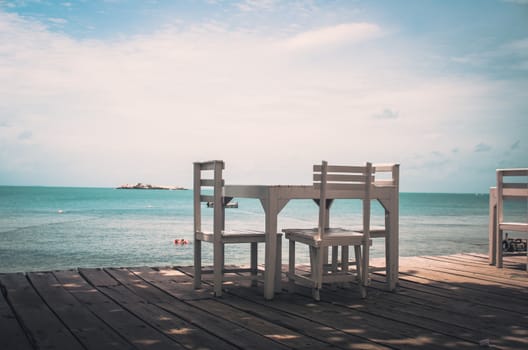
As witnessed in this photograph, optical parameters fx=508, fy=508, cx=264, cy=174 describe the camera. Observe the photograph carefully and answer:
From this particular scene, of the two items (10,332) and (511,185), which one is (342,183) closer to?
(10,332)

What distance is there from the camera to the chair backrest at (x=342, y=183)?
4324 mm

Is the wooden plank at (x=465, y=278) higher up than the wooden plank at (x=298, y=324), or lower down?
lower down

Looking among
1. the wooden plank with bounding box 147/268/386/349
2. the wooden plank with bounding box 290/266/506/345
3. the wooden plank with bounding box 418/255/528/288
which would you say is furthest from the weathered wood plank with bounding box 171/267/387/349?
the wooden plank with bounding box 418/255/528/288

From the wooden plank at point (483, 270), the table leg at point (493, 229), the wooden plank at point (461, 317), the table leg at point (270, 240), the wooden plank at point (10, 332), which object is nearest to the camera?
the wooden plank at point (10, 332)

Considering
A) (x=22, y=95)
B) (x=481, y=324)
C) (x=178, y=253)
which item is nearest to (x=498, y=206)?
(x=481, y=324)

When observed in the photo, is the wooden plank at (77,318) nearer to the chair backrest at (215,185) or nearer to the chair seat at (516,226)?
the chair backrest at (215,185)

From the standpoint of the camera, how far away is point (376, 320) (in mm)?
3680

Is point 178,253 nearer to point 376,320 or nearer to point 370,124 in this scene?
point 376,320

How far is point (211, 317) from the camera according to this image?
Answer: 3.72 meters

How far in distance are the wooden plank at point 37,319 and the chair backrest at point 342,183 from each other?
6.91ft

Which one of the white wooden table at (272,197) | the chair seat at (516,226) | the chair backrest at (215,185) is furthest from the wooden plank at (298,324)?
the chair seat at (516,226)

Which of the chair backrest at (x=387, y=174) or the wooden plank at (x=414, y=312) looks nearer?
the wooden plank at (x=414, y=312)

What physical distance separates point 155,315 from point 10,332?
0.96 meters

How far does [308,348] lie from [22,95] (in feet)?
192
